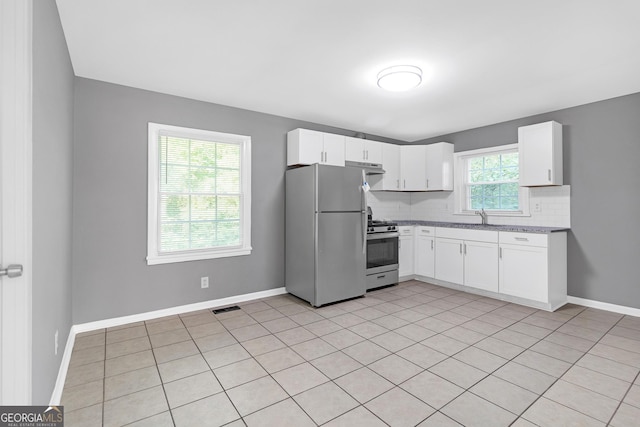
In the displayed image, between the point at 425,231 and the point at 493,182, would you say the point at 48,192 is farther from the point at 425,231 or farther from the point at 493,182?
the point at 493,182

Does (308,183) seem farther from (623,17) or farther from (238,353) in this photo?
(623,17)

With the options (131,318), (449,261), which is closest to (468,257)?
(449,261)

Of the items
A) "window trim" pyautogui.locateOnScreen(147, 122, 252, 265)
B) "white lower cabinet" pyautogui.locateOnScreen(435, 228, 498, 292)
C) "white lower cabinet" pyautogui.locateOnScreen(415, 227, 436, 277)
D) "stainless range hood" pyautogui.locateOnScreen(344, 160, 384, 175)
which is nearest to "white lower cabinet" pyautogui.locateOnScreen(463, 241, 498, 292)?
"white lower cabinet" pyautogui.locateOnScreen(435, 228, 498, 292)

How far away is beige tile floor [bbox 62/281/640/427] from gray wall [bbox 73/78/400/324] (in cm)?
29

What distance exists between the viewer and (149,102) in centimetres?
326

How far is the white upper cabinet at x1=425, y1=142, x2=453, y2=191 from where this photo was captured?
4.94 metres

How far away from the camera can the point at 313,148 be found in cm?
412

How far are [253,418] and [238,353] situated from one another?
2.72ft

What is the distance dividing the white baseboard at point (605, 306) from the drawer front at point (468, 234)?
1.16 metres

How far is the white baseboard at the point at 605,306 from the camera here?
3.39 m

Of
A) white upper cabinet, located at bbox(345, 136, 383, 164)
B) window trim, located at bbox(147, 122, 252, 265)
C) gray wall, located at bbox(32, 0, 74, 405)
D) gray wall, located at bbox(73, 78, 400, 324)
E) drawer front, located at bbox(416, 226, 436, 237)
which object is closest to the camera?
gray wall, located at bbox(32, 0, 74, 405)

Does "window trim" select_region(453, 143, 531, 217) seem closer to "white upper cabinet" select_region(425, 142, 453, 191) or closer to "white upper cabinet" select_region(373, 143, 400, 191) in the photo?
"white upper cabinet" select_region(425, 142, 453, 191)
